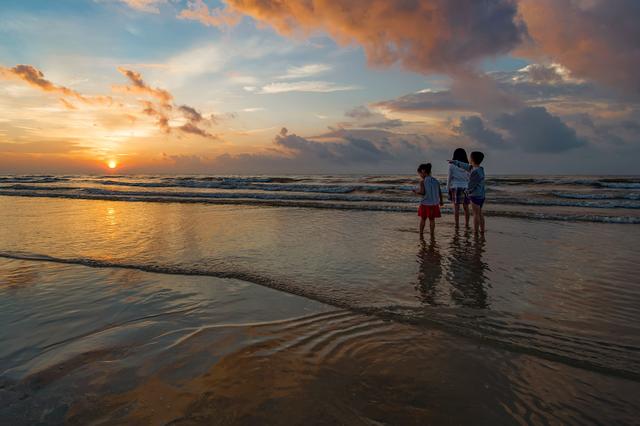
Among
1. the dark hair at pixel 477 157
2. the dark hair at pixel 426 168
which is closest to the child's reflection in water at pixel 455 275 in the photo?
the dark hair at pixel 426 168

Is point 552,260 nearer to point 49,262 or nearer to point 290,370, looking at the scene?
point 290,370

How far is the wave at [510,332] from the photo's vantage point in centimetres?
305

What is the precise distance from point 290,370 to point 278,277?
2789 millimetres

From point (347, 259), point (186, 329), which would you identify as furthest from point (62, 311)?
point (347, 259)

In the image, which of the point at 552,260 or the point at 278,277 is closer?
the point at 278,277

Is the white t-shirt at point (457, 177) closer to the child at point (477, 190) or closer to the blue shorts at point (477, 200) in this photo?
the child at point (477, 190)

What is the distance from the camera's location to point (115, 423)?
223 cm

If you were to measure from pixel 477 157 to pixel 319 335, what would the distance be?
8051 millimetres

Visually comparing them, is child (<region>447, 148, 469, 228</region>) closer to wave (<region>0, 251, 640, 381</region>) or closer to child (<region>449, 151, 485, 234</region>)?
A: child (<region>449, 151, 485, 234</region>)

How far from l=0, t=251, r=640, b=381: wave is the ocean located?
23 mm

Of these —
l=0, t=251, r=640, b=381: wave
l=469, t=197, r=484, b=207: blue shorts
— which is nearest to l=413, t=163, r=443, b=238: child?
l=469, t=197, r=484, b=207: blue shorts

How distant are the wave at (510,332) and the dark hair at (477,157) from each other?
648 cm

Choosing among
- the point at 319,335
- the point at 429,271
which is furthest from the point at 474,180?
the point at 319,335

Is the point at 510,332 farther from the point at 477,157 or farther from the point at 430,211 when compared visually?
the point at 477,157
